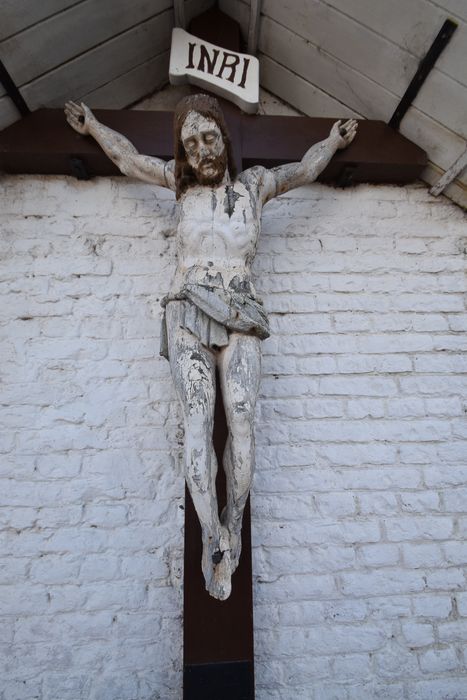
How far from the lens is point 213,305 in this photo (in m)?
1.57

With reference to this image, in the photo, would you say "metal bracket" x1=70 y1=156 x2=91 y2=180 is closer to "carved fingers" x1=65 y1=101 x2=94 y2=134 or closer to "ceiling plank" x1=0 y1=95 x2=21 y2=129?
"carved fingers" x1=65 y1=101 x2=94 y2=134

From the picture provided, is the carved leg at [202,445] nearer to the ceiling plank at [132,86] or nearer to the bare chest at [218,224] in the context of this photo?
the bare chest at [218,224]

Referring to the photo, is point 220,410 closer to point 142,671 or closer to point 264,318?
point 264,318

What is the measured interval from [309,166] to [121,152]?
2.26 feet

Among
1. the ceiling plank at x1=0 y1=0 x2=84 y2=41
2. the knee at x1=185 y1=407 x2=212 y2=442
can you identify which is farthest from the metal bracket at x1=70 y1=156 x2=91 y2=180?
the knee at x1=185 y1=407 x2=212 y2=442

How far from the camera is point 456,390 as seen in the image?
207 cm

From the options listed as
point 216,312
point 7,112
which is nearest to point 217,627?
point 216,312

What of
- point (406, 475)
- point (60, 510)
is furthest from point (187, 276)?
point (406, 475)

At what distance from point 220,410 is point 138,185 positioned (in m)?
1.10

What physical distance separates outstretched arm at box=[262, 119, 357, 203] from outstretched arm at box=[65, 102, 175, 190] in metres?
0.35

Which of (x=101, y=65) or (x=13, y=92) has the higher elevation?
(x=101, y=65)

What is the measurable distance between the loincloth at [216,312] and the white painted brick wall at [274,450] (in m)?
0.48

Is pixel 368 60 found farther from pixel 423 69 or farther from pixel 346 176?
pixel 346 176

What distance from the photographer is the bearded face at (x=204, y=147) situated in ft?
5.72
